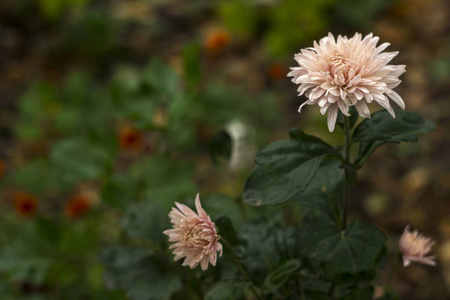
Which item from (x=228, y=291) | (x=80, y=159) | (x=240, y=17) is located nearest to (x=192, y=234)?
(x=228, y=291)

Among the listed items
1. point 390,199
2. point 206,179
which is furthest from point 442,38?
point 206,179

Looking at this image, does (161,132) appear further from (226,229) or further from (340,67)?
(340,67)

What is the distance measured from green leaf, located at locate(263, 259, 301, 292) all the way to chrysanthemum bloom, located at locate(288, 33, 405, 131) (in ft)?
0.92

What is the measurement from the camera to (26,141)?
2.64m

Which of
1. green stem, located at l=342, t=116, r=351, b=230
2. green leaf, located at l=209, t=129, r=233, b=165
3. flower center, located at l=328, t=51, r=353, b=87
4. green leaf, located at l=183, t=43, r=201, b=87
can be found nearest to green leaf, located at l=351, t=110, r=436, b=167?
green stem, located at l=342, t=116, r=351, b=230

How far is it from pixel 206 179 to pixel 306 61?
5.39ft

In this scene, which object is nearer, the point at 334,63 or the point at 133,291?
the point at 334,63

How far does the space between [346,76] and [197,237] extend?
0.34m

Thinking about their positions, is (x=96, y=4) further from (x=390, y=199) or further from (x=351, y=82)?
(x=351, y=82)

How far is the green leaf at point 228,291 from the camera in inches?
33.9

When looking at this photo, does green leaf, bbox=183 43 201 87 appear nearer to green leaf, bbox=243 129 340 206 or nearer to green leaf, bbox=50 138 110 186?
green leaf, bbox=50 138 110 186

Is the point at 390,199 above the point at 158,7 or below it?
below

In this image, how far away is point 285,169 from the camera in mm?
854

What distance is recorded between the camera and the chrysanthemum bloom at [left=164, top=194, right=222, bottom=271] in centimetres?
81
